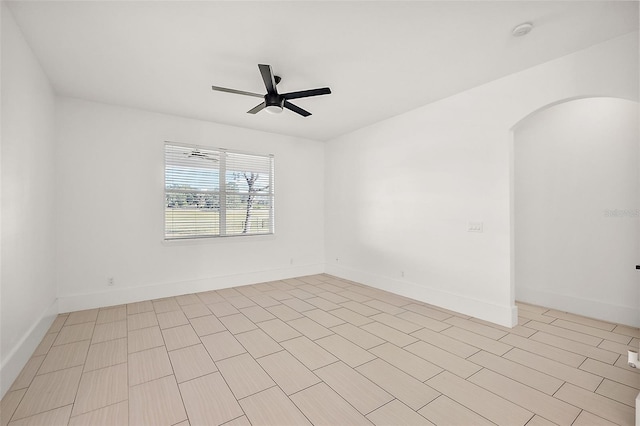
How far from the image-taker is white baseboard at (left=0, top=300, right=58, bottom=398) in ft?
6.64

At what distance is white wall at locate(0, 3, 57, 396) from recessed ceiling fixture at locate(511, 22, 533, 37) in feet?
12.7

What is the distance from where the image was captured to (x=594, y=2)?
80.0 inches

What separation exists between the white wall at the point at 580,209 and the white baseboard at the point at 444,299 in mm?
1008

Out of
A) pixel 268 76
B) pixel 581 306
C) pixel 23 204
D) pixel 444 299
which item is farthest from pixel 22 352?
pixel 581 306

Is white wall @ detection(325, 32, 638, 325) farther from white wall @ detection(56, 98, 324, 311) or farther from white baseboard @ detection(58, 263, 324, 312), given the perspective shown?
white wall @ detection(56, 98, 324, 311)

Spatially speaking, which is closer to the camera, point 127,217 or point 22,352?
point 22,352

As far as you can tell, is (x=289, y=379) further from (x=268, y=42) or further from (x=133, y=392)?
(x=268, y=42)

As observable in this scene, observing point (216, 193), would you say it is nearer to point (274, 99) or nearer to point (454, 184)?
point (274, 99)

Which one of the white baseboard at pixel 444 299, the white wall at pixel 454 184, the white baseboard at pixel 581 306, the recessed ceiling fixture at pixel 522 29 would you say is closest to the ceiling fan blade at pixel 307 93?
the recessed ceiling fixture at pixel 522 29

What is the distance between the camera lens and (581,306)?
3436mm

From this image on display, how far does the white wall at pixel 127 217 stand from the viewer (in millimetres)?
3717

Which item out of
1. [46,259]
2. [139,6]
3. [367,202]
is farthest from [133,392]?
[367,202]

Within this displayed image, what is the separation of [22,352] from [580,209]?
5879mm

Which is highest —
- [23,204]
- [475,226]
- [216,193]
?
[216,193]
